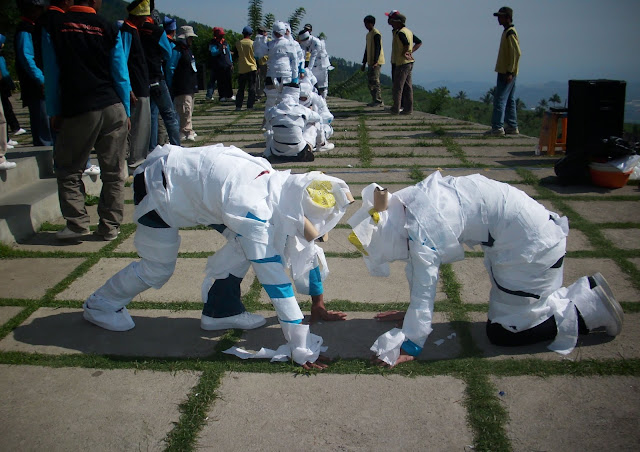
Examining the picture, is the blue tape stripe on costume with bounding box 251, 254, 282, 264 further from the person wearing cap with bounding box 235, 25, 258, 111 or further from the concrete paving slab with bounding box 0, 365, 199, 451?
the person wearing cap with bounding box 235, 25, 258, 111

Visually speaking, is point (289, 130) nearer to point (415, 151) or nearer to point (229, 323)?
point (415, 151)

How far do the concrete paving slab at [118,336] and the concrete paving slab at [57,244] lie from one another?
113 centimetres

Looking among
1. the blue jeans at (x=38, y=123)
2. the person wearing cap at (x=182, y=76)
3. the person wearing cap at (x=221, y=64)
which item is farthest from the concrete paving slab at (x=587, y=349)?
the person wearing cap at (x=221, y=64)

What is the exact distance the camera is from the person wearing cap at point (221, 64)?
13930 mm

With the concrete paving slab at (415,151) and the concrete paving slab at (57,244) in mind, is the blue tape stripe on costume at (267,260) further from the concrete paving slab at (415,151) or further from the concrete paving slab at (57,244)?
the concrete paving slab at (415,151)

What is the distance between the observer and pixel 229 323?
11.7 feet

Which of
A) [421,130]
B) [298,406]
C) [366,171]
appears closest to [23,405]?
[298,406]

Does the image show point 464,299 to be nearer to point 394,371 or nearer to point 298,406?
point 394,371

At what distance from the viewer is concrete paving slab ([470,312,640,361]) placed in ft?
10.5

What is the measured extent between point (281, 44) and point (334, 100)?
6947 millimetres

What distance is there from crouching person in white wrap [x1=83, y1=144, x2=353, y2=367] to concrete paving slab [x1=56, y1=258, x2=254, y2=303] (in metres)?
0.57

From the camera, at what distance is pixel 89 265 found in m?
4.54

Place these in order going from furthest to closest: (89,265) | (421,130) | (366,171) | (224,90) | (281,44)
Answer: (224,90) → (421,130) → (281,44) → (366,171) → (89,265)

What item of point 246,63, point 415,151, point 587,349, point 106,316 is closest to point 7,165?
point 106,316
